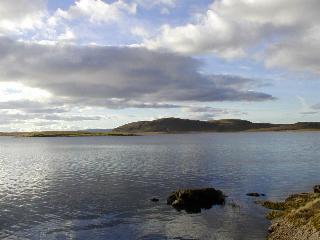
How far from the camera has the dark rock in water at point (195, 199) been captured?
59750mm

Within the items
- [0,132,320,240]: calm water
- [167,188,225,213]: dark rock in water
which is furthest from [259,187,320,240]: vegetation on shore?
[167,188,225,213]: dark rock in water

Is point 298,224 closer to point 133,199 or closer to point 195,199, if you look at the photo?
point 195,199

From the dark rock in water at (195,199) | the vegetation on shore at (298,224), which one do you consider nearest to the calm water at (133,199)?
the vegetation on shore at (298,224)

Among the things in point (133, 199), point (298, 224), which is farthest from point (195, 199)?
point (298, 224)

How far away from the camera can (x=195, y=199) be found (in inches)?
2422

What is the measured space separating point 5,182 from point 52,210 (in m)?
32.7

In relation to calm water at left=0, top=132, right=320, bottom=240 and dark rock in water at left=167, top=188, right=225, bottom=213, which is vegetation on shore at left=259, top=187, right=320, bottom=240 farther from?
dark rock in water at left=167, top=188, right=225, bottom=213

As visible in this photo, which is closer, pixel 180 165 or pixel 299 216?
pixel 299 216

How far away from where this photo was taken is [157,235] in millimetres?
45438

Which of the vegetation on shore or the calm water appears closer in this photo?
the vegetation on shore

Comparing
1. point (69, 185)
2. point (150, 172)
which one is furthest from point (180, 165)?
point (69, 185)

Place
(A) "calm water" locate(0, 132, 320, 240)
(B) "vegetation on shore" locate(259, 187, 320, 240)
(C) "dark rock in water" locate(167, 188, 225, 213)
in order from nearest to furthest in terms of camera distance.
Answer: (B) "vegetation on shore" locate(259, 187, 320, 240), (A) "calm water" locate(0, 132, 320, 240), (C) "dark rock in water" locate(167, 188, 225, 213)

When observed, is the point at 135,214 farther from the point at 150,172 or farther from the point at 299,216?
the point at 150,172

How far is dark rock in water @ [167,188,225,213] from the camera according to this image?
59750 millimetres
